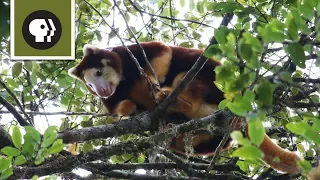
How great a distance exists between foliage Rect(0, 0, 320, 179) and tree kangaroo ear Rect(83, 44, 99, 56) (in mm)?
56

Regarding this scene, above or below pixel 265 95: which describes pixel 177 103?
below

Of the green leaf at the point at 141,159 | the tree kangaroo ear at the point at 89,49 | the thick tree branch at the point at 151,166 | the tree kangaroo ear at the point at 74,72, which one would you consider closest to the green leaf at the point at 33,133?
the thick tree branch at the point at 151,166

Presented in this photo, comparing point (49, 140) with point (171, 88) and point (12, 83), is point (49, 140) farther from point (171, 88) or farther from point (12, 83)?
point (171, 88)

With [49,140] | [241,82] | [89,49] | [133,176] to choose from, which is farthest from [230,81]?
[89,49]

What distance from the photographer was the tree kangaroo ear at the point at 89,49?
4.45 meters

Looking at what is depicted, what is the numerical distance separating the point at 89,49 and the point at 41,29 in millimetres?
1823

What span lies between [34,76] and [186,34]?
153 centimetres

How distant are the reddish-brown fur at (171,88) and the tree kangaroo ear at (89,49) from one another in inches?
2.7

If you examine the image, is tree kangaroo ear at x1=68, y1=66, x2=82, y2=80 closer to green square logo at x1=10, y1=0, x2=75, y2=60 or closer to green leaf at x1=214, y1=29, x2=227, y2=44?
green square logo at x1=10, y1=0, x2=75, y2=60

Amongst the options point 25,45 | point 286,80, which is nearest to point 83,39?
point 25,45

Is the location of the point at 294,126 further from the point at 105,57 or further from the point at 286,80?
the point at 105,57

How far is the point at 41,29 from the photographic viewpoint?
2725mm

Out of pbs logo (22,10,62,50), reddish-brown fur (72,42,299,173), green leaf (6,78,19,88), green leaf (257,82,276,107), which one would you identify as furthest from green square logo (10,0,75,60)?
green leaf (257,82,276,107)

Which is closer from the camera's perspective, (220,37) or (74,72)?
(220,37)
